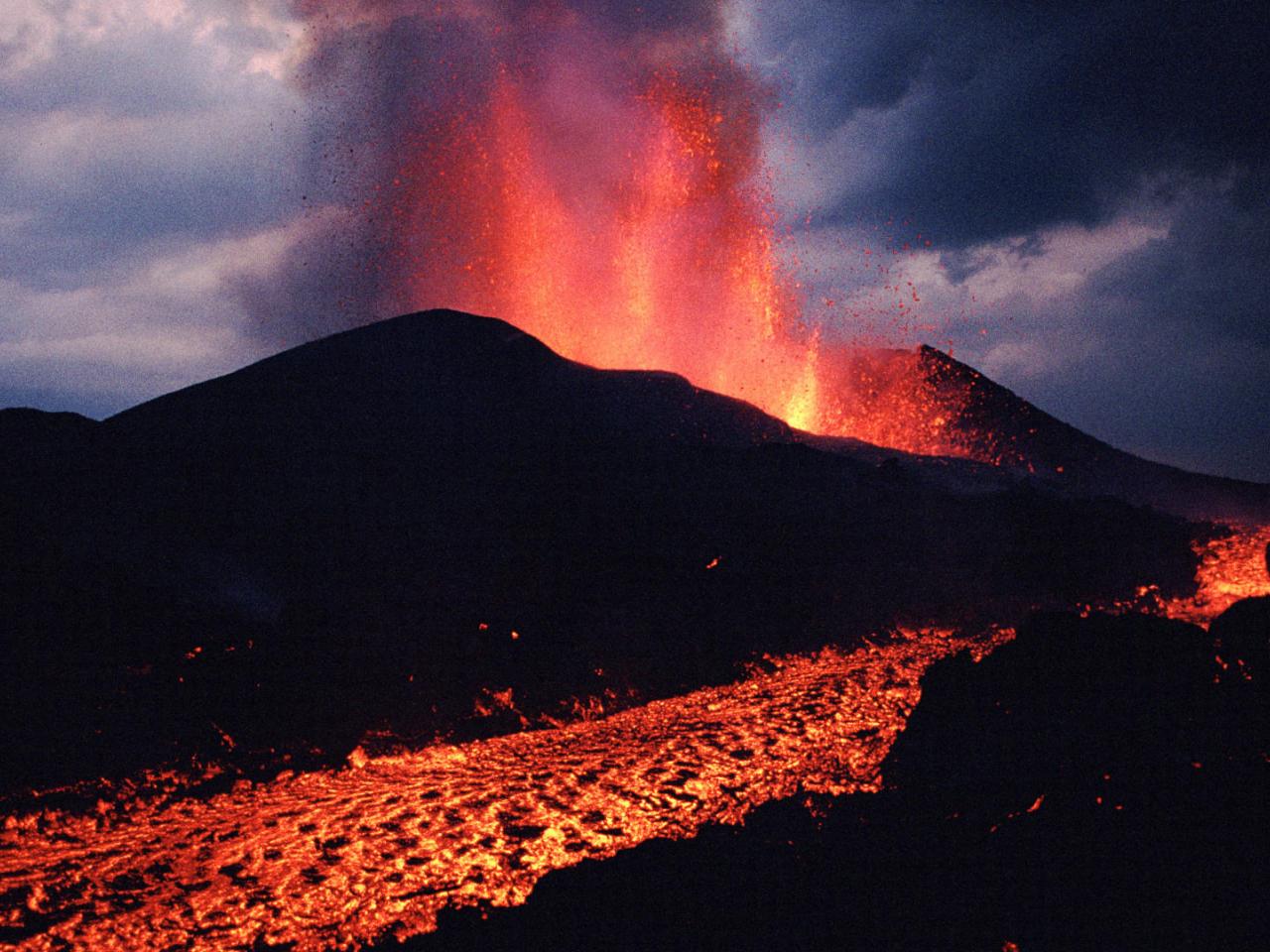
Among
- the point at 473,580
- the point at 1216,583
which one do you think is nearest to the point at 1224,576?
the point at 1216,583

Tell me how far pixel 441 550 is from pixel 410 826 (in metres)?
5.35

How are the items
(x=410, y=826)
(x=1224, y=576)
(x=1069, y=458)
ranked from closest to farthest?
(x=410, y=826) < (x=1224, y=576) < (x=1069, y=458)

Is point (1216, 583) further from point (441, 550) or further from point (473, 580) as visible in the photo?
point (441, 550)

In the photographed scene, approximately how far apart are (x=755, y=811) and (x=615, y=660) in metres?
3.89

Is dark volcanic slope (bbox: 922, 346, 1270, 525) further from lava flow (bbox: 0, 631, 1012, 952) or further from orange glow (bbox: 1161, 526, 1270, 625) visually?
lava flow (bbox: 0, 631, 1012, 952)

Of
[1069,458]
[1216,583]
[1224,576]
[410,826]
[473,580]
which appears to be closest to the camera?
[410,826]

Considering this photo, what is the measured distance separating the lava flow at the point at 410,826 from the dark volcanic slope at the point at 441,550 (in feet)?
3.10

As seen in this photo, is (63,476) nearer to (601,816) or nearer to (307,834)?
(307,834)

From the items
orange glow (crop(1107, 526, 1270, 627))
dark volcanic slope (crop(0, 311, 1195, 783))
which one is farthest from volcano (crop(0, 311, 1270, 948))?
orange glow (crop(1107, 526, 1270, 627))

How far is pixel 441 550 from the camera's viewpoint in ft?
33.5

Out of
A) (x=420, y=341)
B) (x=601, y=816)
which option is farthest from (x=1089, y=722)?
(x=420, y=341)

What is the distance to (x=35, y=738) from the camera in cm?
629

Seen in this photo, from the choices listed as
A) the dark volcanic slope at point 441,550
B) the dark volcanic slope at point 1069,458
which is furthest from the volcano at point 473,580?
the dark volcanic slope at point 1069,458

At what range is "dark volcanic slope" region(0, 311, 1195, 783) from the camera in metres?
7.27
